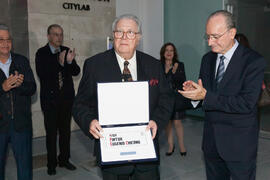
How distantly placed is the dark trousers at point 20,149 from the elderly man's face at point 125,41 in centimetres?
162

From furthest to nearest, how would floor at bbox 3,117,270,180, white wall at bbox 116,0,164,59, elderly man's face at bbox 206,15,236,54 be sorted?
1. white wall at bbox 116,0,164,59
2. floor at bbox 3,117,270,180
3. elderly man's face at bbox 206,15,236,54

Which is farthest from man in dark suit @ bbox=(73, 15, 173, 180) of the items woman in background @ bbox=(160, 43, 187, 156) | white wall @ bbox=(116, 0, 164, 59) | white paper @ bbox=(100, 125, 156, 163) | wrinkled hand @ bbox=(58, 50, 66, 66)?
white wall @ bbox=(116, 0, 164, 59)

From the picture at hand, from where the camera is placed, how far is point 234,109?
1959mm

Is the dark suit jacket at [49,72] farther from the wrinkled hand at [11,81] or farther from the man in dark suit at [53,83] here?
the wrinkled hand at [11,81]

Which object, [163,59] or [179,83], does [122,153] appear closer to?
[179,83]

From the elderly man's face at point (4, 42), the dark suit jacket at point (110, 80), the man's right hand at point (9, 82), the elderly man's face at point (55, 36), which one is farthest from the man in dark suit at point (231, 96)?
the elderly man's face at point (55, 36)

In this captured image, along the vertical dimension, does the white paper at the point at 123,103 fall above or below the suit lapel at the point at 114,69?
below

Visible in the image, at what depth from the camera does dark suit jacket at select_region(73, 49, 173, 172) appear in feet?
6.17

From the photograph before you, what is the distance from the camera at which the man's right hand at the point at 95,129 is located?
1.70 m

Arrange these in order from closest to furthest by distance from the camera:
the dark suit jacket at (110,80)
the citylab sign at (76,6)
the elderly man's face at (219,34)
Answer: the dark suit jacket at (110,80) → the elderly man's face at (219,34) → the citylab sign at (76,6)

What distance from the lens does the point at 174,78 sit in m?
4.52

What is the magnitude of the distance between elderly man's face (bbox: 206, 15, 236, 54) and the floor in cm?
224

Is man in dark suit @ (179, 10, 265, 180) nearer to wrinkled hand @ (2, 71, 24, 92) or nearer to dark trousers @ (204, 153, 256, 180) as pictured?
dark trousers @ (204, 153, 256, 180)

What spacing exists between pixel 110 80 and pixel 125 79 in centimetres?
10
